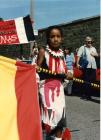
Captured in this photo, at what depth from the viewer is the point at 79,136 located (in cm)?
824

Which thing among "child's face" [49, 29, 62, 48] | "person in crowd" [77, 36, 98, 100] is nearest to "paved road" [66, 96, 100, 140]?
"person in crowd" [77, 36, 98, 100]

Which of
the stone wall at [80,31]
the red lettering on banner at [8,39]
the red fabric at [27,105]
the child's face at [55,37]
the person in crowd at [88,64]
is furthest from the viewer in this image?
the stone wall at [80,31]

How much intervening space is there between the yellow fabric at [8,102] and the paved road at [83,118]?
9.33ft

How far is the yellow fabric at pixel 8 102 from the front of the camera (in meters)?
5.21

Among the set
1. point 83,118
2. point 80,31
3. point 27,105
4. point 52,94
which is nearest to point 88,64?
point 83,118

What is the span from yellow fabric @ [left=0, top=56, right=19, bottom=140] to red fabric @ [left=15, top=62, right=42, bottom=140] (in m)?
0.05

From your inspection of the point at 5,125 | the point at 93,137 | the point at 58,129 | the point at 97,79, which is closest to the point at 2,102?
the point at 5,125

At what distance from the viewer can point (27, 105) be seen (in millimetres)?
5457

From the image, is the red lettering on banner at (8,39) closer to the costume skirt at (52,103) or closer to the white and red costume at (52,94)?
the white and red costume at (52,94)

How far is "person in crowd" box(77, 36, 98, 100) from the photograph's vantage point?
43.7ft

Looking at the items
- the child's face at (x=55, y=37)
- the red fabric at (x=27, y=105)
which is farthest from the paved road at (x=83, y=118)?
the red fabric at (x=27, y=105)

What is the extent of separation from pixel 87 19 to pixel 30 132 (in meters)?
15.7

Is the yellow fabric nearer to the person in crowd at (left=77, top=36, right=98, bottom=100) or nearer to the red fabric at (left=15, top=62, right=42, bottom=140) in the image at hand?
the red fabric at (left=15, top=62, right=42, bottom=140)

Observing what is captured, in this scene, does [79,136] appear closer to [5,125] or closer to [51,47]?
[51,47]
